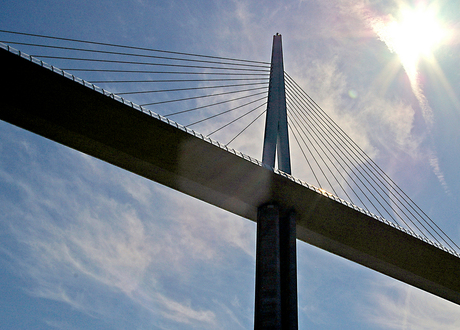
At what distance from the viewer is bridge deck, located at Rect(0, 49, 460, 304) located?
2139cm

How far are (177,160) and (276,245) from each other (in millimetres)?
6990

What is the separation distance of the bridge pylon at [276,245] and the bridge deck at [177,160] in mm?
1137

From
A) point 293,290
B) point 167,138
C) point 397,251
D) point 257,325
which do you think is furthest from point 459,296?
point 167,138

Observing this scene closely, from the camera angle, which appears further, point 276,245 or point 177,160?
point 276,245

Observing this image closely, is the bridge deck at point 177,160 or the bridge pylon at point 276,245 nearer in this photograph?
the bridge deck at point 177,160

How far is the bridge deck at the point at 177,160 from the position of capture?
21.4 metres

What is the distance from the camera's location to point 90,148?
23.7m

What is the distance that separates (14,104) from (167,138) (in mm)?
7382

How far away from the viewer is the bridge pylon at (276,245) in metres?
22.9

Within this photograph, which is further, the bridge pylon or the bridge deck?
the bridge pylon

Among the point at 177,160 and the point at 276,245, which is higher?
the point at 177,160

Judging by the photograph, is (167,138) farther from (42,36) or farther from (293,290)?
(293,290)

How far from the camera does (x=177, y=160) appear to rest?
79.1ft

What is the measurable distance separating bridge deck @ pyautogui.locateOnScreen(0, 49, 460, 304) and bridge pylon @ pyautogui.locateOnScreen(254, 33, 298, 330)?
1.14 meters
